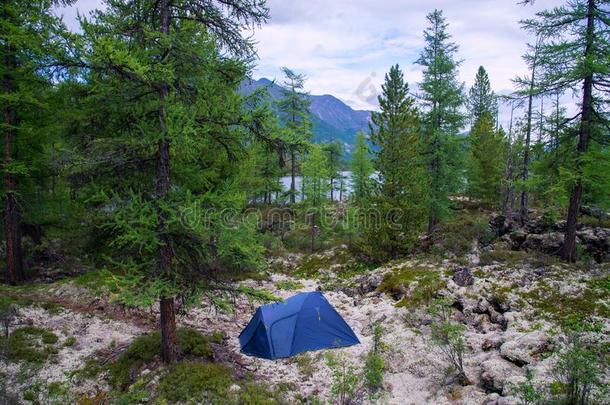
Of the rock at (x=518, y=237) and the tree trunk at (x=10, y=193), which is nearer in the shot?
the tree trunk at (x=10, y=193)

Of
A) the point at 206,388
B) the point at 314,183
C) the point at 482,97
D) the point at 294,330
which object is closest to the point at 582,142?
the point at 294,330

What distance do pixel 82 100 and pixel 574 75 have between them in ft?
52.1

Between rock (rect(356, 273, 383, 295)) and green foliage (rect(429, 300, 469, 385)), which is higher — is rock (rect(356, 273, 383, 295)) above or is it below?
below

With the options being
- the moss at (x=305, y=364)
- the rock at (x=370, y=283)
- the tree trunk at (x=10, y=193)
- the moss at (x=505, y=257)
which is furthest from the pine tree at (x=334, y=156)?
the moss at (x=305, y=364)

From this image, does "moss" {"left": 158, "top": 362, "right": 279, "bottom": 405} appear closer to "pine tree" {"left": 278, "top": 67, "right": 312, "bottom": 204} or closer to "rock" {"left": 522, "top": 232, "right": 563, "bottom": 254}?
"rock" {"left": 522, "top": 232, "right": 563, "bottom": 254}

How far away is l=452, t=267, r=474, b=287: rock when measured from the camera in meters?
12.6

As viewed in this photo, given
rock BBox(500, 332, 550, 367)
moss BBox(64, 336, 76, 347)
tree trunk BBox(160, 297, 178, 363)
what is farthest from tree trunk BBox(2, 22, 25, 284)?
rock BBox(500, 332, 550, 367)

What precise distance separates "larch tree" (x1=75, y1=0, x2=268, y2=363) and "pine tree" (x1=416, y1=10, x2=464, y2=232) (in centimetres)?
1559

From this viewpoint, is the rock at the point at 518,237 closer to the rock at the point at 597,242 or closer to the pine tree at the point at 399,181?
the rock at the point at 597,242

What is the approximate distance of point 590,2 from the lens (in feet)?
43.8

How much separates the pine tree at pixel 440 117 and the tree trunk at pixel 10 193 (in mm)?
19990

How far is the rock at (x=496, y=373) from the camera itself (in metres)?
7.36

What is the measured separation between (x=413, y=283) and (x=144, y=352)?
368 inches

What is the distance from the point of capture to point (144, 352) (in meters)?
8.73
